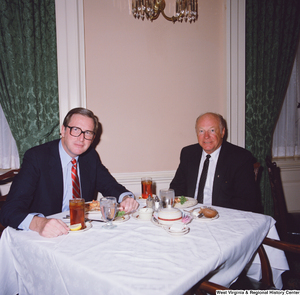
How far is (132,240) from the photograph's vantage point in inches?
45.9

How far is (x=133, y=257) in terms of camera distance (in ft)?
3.24

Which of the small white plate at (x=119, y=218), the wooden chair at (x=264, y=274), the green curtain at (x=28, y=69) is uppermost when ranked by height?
the green curtain at (x=28, y=69)

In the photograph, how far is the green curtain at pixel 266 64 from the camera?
10.9 ft

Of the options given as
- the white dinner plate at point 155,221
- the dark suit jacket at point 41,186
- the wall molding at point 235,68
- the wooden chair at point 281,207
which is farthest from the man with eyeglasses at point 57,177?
the wall molding at point 235,68

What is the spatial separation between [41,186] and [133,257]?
1087 mm

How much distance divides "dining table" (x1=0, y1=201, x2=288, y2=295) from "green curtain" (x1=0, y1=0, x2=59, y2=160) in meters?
1.59

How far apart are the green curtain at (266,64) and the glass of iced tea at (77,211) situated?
9.08 ft

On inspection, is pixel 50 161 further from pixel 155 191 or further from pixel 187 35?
pixel 187 35

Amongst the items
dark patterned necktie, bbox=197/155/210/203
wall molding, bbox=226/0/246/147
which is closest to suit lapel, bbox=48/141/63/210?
dark patterned necktie, bbox=197/155/210/203

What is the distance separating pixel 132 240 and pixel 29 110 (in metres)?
2.12

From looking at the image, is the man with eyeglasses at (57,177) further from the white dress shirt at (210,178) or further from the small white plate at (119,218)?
the white dress shirt at (210,178)

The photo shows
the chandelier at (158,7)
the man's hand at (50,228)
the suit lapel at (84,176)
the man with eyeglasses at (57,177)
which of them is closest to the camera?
the man's hand at (50,228)

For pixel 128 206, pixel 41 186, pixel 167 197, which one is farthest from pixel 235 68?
pixel 41 186

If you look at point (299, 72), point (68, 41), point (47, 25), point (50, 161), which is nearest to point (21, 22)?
point (47, 25)
